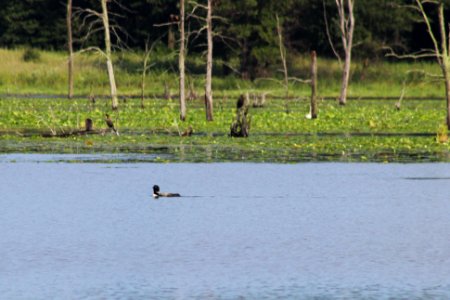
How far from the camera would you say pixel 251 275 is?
17.4 metres

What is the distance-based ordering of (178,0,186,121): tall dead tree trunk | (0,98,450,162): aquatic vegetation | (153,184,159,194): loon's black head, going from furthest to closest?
(178,0,186,121): tall dead tree trunk < (0,98,450,162): aquatic vegetation < (153,184,159,194): loon's black head

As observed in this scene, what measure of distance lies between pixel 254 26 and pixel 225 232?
66600 mm

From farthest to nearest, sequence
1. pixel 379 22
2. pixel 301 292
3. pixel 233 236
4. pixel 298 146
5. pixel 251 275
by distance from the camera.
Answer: pixel 379 22 → pixel 298 146 → pixel 233 236 → pixel 251 275 → pixel 301 292

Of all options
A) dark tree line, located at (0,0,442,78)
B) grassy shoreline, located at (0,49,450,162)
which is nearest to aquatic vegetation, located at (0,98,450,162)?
grassy shoreline, located at (0,49,450,162)

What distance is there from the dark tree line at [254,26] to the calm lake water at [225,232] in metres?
45.3

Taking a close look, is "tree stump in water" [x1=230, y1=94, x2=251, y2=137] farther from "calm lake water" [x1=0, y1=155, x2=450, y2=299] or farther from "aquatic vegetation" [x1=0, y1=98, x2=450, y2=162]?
"calm lake water" [x1=0, y1=155, x2=450, y2=299]

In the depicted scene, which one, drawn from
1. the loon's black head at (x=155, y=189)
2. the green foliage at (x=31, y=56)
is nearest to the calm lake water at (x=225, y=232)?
the loon's black head at (x=155, y=189)

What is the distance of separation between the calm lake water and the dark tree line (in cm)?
4533

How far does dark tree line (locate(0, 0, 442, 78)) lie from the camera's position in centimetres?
8800

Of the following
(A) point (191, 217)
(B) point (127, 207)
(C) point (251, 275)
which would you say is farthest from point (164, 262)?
(B) point (127, 207)

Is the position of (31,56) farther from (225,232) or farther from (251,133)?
(225,232)

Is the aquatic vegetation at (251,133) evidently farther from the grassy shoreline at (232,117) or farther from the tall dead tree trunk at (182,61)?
the tall dead tree trunk at (182,61)

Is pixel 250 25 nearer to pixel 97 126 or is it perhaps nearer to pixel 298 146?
pixel 97 126

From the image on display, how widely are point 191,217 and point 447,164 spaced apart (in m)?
12.6
